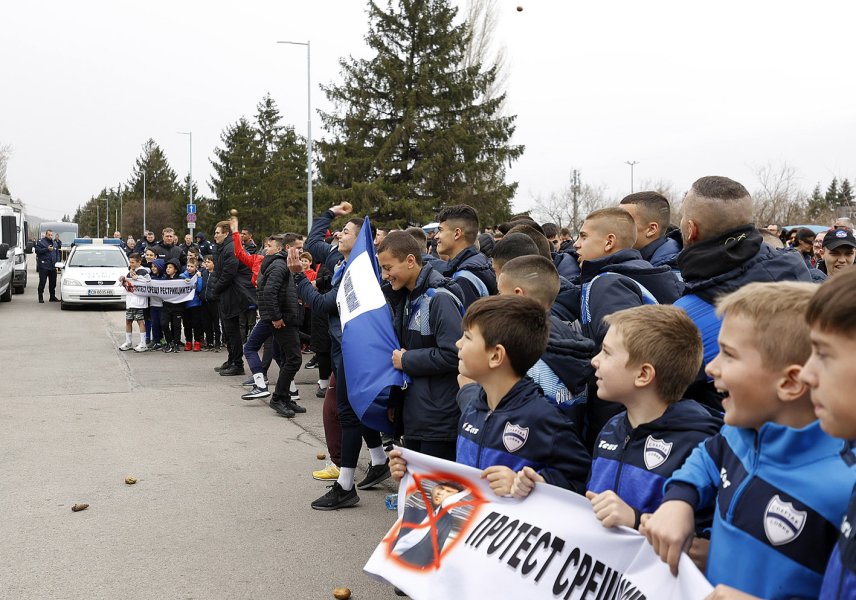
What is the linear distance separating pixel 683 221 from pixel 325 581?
8.99 ft

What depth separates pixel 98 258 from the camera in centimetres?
2280

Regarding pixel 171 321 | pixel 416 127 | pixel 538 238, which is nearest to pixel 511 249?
pixel 538 238

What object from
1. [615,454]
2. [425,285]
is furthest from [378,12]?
[615,454]

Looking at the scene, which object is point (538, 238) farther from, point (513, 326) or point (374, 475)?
point (513, 326)

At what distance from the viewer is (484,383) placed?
3461mm

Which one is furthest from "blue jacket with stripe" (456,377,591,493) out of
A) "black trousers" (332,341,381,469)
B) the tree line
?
the tree line

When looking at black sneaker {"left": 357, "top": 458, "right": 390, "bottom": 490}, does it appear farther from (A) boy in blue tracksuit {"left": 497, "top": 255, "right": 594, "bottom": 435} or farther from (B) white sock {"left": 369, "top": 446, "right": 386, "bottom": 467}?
(A) boy in blue tracksuit {"left": 497, "top": 255, "right": 594, "bottom": 435}

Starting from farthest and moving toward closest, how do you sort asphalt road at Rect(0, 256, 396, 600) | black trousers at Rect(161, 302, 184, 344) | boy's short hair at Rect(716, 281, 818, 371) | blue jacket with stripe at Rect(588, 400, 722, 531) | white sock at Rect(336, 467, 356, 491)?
black trousers at Rect(161, 302, 184, 344) < white sock at Rect(336, 467, 356, 491) < asphalt road at Rect(0, 256, 396, 600) < blue jacket with stripe at Rect(588, 400, 722, 531) < boy's short hair at Rect(716, 281, 818, 371)

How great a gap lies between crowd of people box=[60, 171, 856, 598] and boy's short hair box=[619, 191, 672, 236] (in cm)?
1

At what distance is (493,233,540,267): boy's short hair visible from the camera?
16.3ft

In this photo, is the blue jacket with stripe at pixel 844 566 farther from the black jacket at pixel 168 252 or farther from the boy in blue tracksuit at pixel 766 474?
the black jacket at pixel 168 252

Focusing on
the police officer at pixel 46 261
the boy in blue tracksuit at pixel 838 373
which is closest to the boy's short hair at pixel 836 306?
the boy in blue tracksuit at pixel 838 373

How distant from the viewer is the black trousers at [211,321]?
14.7m

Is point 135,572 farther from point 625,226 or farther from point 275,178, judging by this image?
point 275,178
